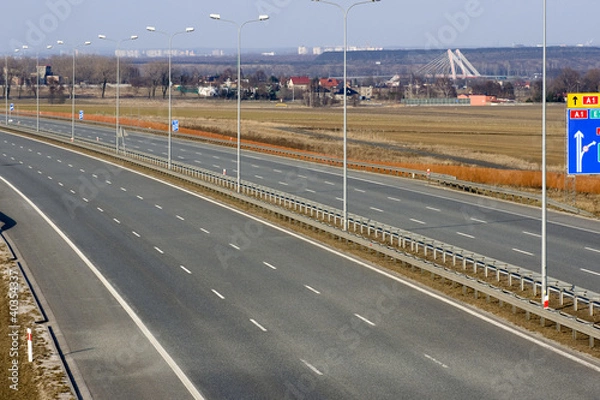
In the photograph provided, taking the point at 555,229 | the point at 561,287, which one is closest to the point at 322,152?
the point at 555,229

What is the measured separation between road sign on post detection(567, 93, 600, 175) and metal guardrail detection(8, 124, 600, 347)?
4554 mm

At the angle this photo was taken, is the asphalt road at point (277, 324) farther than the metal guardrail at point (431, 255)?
No

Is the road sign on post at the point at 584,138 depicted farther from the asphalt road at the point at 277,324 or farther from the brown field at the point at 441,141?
the brown field at the point at 441,141

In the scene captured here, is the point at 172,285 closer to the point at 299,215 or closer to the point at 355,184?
the point at 299,215

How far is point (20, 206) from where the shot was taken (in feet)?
184

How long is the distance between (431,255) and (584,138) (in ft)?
27.6

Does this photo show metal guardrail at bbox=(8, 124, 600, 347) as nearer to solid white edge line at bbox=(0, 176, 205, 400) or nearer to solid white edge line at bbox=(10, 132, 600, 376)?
solid white edge line at bbox=(10, 132, 600, 376)

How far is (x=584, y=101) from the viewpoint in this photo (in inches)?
1323

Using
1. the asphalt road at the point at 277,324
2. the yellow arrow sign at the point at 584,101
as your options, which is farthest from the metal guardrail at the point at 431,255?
the yellow arrow sign at the point at 584,101

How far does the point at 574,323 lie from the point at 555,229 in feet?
68.2

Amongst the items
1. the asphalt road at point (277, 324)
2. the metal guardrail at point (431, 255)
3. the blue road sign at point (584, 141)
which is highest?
the blue road sign at point (584, 141)

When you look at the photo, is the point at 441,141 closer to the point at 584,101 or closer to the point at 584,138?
the point at 584,138

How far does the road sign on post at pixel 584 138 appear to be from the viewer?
33812mm

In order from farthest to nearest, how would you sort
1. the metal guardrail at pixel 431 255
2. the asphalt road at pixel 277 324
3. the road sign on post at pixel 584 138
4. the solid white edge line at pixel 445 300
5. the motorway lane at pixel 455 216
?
the motorway lane at pixel 455 216 < the road sign on post at pixel 584 138 < the metal guardrail at pixel 431 255 < the solid white edge line at pixel 445 300 < the asphalt road at pixel 277 324
